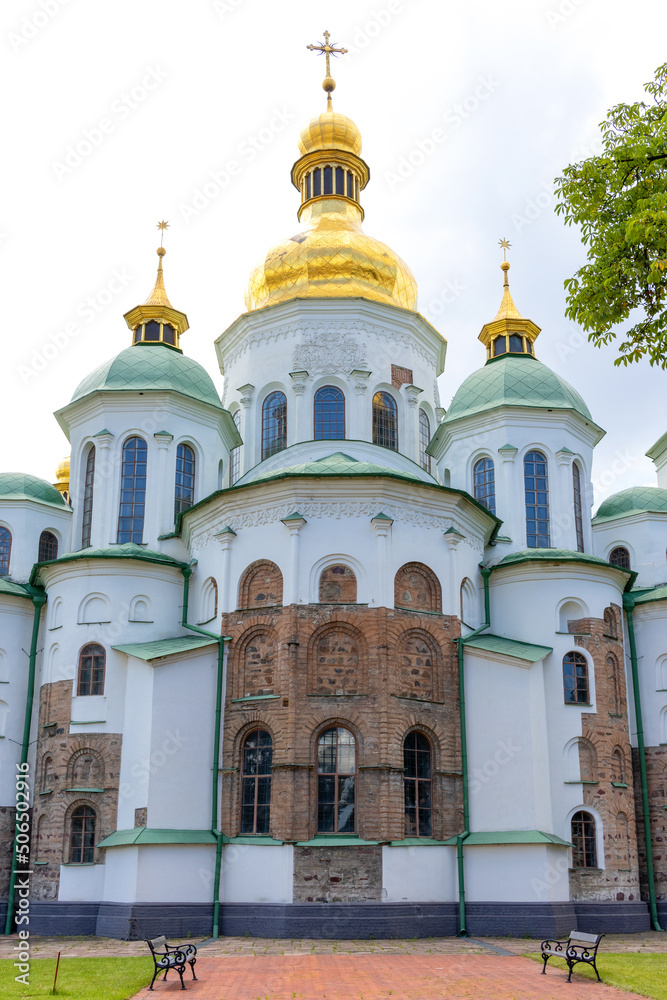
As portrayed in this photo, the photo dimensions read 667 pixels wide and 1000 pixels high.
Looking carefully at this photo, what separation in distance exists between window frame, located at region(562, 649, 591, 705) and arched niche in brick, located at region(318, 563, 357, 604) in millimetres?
5370

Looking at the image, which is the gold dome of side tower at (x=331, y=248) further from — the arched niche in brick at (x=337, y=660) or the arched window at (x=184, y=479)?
the arched niche in brick at (x=337, y=660)

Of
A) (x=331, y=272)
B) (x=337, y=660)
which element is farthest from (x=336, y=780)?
(x=331, y=272)

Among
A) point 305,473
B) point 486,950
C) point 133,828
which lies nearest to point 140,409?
point 305,473

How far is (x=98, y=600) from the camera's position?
22656 millimetres

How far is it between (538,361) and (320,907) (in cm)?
1660

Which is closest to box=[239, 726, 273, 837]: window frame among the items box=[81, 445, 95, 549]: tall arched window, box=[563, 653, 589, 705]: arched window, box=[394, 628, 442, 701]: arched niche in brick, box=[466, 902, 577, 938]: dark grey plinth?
box=[394, 628, 442, 701]: arched niche in brick

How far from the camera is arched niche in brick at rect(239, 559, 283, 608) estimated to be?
21.1 metres

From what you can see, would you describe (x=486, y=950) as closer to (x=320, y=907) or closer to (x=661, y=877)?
(x=320, y=907)

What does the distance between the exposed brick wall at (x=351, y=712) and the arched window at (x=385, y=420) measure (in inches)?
283

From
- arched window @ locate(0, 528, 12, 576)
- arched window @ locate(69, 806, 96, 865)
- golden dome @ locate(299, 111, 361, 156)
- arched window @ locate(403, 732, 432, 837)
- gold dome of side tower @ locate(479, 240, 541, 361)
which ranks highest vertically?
golden dome @ locate(299, 111, 361, 156)

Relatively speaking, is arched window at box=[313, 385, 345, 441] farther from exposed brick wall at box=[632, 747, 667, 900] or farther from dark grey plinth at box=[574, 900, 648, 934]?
dark grey plinth at box=[574, 900, 648, 934]

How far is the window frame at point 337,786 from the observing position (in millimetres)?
19328

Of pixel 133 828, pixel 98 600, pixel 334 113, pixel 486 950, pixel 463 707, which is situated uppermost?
pixel 334 113

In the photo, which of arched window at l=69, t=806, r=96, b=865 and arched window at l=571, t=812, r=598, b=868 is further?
arched window at l=571, t=812, r=598, b=868
